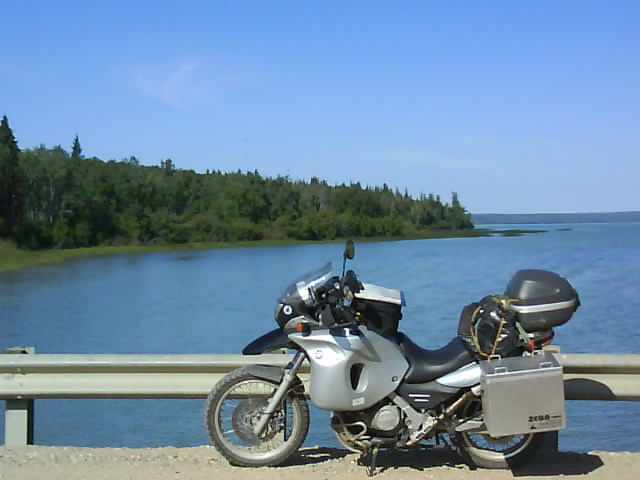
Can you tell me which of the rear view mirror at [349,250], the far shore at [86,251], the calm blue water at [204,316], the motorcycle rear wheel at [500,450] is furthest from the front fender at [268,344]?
the far shore at [86,251]

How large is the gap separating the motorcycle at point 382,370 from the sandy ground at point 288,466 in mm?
114

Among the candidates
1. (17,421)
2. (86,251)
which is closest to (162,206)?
(86,251)

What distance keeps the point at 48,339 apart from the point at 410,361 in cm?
793

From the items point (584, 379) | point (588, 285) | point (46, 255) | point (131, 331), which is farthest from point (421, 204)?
point (584, 379)

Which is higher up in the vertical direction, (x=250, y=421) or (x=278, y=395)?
(x=278, y=395)

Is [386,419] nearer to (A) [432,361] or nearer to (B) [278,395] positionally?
(A) [432,361]

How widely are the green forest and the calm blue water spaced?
2070cm

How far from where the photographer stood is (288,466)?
17.4 ft

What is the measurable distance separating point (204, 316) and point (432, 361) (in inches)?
411

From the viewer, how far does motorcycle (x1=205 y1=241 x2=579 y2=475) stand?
5039mm

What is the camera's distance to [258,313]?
1523cm

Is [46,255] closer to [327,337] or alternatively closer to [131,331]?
[131,331]

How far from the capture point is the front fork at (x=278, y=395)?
17.1 ft

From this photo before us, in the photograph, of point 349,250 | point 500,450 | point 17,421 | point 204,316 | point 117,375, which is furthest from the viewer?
point 204,316
